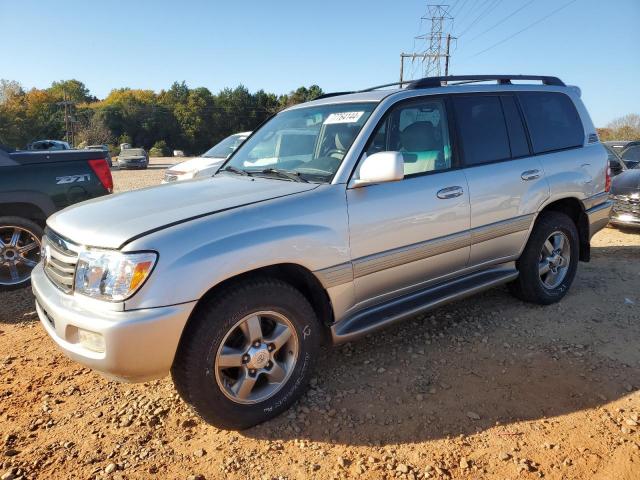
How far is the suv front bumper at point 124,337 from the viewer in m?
2.27

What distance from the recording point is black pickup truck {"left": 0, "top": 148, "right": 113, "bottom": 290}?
16.1ft

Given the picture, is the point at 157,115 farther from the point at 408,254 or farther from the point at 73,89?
the point at 408,254

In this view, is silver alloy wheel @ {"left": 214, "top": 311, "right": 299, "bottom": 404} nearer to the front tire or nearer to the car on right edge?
the front tire

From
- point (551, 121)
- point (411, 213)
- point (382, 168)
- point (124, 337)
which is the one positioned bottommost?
point (124, 337)

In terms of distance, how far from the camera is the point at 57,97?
81.4 metres

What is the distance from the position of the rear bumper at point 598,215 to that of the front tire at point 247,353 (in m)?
3.17

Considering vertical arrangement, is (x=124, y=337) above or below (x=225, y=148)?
below

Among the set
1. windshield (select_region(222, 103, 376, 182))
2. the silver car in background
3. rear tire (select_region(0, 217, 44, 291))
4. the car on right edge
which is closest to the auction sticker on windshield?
windshield (select_region(222, 103, 376, 182))

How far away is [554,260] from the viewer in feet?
14.5

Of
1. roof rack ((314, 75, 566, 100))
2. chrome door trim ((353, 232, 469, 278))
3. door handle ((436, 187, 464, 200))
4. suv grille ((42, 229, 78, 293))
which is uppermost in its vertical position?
roof rack ((314, 75, 566, 100))

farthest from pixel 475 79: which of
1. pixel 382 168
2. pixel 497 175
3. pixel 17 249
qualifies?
pixel 17 249

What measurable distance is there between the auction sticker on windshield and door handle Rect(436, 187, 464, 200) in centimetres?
80

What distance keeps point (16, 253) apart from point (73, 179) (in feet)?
3.21

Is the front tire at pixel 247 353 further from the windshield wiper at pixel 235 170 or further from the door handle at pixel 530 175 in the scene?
the door handle at pixel 530 175
